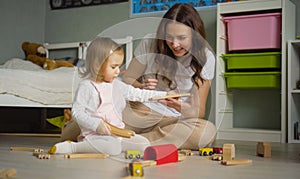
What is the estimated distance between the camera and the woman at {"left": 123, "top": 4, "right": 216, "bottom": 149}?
1235 mm

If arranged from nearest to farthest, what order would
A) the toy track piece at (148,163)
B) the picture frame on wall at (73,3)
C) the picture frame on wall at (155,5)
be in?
the toy track piece at (148,163) < the picture frame on wall at (155,5) < the picture frame on wall at (73,3)

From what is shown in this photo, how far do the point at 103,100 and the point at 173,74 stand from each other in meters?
0.23

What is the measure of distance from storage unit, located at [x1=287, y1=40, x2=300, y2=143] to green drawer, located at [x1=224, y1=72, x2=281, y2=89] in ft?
0.25

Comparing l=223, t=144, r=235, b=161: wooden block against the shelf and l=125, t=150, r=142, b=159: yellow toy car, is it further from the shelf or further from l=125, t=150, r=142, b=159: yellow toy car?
the shelf

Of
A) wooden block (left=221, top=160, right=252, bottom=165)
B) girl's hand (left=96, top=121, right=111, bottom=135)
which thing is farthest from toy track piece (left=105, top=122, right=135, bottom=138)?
wooden block (left=221, top=160, right=252, bottom=165)

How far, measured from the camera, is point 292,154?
67.8 inches

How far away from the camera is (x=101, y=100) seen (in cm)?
138

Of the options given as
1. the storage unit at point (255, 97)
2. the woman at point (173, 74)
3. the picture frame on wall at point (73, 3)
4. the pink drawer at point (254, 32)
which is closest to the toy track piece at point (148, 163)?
the woman at point (173, 74)

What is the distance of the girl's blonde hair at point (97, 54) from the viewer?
1287 mm

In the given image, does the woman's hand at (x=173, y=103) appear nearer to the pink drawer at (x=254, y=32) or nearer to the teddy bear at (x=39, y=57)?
the pink drawer at (x=254, y=32)

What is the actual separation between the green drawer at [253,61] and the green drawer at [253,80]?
0.04 m

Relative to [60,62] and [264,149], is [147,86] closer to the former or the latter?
[264,149]

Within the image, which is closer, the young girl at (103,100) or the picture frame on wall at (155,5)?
the young girl at (103,100)

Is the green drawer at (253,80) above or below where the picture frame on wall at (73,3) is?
below
